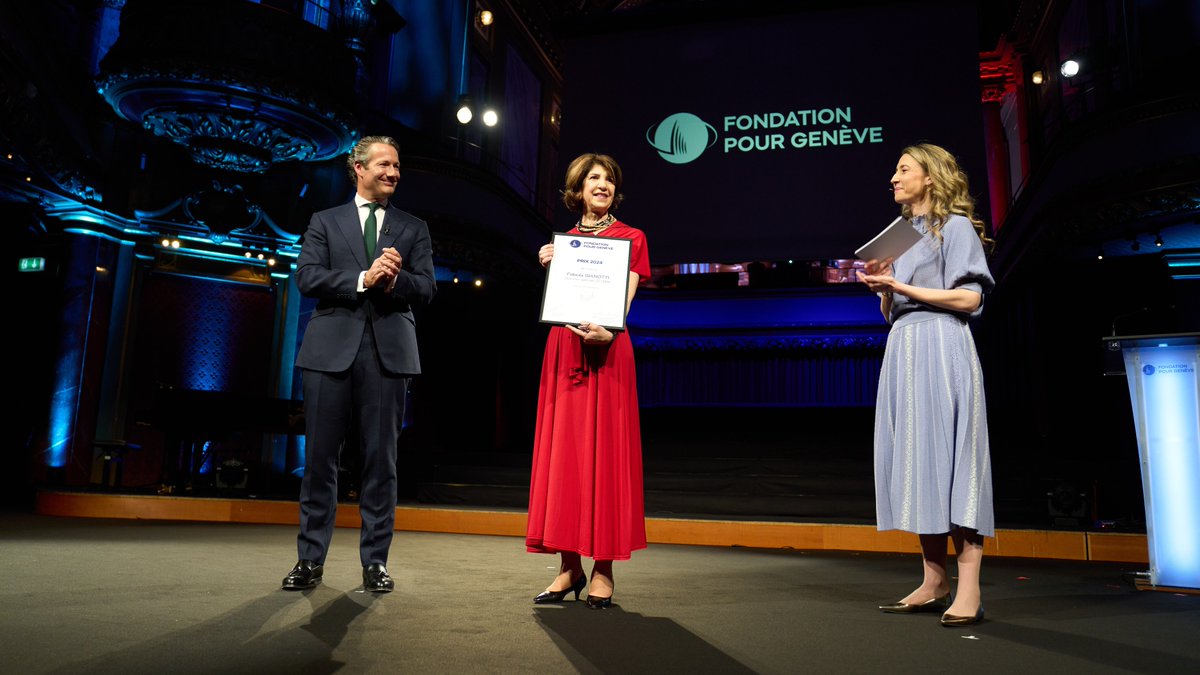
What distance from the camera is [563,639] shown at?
6.21 feet

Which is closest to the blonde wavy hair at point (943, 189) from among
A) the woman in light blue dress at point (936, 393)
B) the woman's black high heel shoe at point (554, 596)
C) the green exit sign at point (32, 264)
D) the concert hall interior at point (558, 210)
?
the woman in light blue dress at point (936, 393)

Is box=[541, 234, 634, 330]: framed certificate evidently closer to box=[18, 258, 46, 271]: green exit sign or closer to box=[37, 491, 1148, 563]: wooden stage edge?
box=[37, 491, 1148, 563]: wooden stage edge

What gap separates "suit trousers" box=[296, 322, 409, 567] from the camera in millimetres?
2605

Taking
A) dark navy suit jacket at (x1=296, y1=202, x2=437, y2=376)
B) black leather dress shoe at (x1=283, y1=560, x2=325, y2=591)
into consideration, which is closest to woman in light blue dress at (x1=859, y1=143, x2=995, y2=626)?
dark navy suit jacket at (x1=296, y1=202, x2=437, y2=376)

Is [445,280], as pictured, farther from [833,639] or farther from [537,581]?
[833,639]

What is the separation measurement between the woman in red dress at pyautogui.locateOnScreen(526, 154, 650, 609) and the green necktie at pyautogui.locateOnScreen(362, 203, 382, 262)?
25.6 inches

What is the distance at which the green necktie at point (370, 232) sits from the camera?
2.74 metres

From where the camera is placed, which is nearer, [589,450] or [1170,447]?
[589,450]

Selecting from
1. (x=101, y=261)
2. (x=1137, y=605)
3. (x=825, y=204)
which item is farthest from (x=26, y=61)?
(x=1137, y=605)

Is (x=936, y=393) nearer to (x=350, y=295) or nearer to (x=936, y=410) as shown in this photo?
(x=936, y=410)

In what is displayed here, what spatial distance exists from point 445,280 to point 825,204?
4.54 m

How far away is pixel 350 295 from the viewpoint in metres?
2.59

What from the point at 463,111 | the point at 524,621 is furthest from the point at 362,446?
the point at 463,111

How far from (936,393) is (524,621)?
52.8 inches
